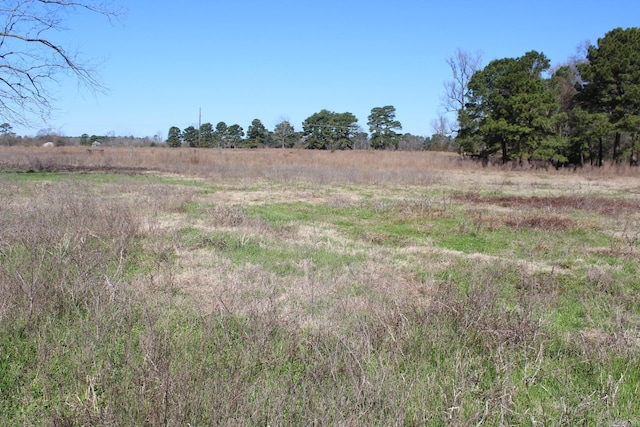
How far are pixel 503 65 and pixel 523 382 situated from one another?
107 ft

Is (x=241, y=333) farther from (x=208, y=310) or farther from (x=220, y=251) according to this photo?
(x=220, y=251)

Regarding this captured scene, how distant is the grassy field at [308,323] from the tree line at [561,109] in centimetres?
2150

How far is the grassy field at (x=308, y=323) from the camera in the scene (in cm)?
252

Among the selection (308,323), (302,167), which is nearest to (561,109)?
(302,167)

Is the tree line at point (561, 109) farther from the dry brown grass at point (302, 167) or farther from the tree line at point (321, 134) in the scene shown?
the tree line at point (321, 134)

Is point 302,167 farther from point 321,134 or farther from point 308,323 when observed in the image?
point 321,134

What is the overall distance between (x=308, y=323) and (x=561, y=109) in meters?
35.3

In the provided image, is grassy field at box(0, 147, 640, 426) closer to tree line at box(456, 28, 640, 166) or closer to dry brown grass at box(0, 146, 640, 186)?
dry brown grass at box(0, 146, 640, 186)

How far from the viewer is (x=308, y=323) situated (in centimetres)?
387

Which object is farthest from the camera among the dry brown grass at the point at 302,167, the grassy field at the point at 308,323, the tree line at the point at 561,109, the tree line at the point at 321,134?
the tree line at the point at 321,134

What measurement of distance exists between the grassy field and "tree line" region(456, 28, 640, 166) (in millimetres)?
21503

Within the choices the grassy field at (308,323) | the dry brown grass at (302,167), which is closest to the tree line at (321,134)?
→ the dry brown grass at (302,167)

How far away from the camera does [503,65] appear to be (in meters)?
30.8

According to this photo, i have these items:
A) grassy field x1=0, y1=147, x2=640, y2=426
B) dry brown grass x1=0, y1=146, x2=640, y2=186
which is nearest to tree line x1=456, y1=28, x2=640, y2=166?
dry brown grass x1=0, y1=146, x2=640, y2=186
